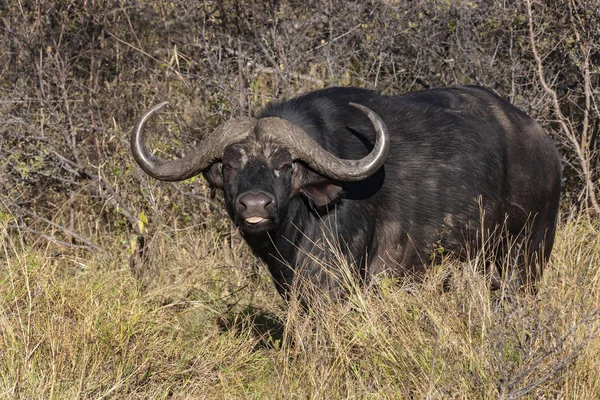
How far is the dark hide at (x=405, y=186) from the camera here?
14.0 ft

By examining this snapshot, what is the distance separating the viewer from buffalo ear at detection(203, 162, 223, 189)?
4353 mm

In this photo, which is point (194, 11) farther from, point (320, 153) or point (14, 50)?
point (320, 153)

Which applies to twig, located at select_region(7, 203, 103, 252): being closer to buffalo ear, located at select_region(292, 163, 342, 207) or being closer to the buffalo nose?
buffalo ear, located at select_region(292, 163, 342, 207)


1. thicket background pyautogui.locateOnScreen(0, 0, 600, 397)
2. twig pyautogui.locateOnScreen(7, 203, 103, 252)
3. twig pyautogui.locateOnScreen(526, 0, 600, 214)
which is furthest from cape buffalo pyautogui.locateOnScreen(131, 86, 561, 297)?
twig pyautogui.locateOnScreen(7, 203, 103, 252)

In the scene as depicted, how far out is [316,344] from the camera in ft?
11.9

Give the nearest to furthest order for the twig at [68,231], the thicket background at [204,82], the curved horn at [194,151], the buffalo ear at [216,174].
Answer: the curved horn at [194,151]
the buffalo ear at [216,174]
the twig at [68,231]
the thicket background at [204,82]

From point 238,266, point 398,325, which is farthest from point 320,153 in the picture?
point 238,266

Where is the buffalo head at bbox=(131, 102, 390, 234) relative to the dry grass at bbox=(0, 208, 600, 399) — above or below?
above

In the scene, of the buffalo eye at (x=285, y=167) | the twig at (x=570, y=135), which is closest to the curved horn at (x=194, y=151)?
the buffalo eye at (x=285, y=167)

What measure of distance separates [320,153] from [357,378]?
114 centimetres

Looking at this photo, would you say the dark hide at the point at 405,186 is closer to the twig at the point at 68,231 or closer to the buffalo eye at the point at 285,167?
the buffalo eye at the point at 285,167

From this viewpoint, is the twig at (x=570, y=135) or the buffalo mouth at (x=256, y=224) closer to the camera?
the buffalo mouth at (x=256, y=224)

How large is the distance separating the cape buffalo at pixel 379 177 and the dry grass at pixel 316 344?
0.81 ft

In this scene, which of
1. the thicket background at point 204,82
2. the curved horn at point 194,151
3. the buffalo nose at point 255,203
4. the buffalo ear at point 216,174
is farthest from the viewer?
the thicket background at point 204,82
